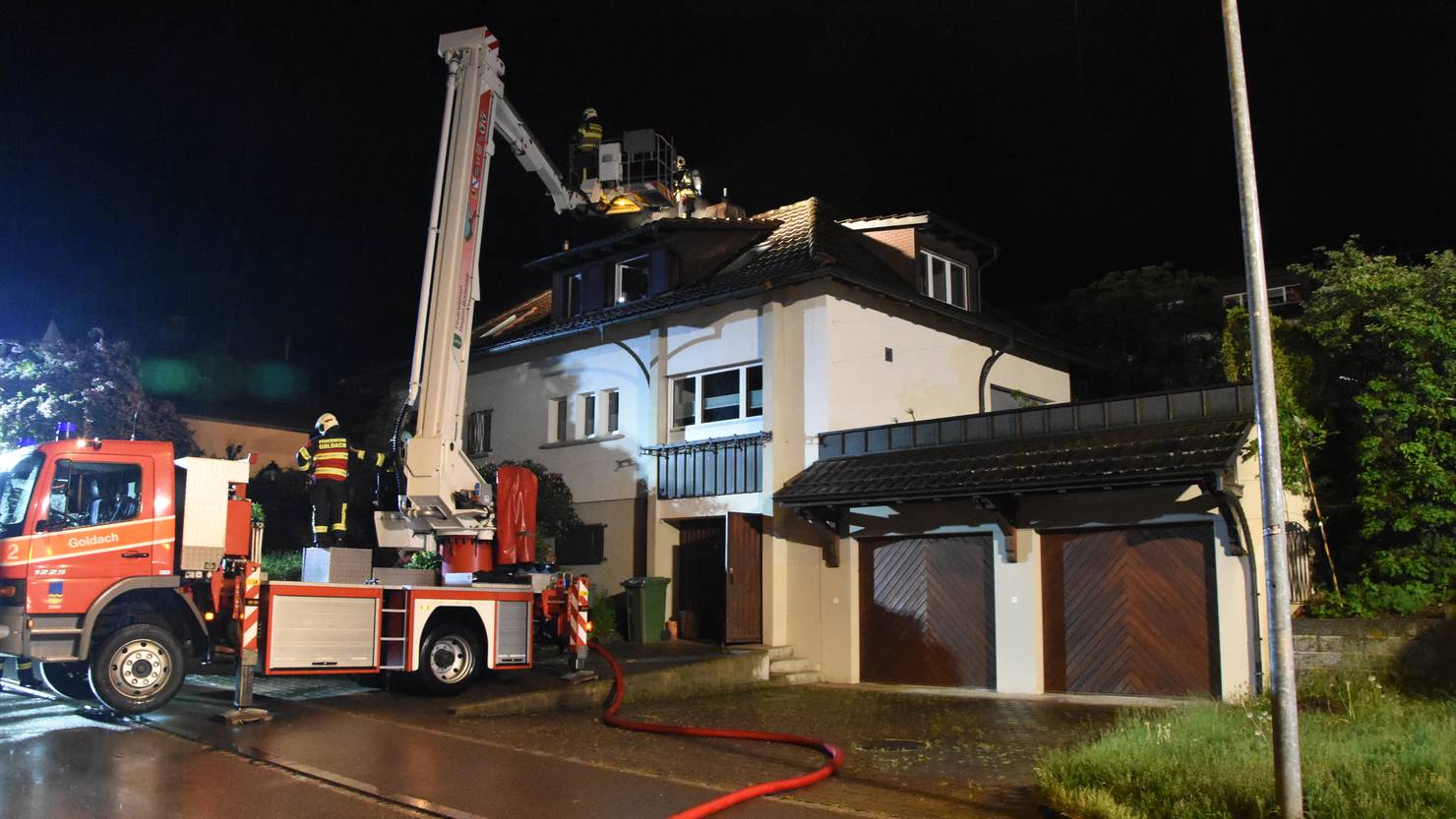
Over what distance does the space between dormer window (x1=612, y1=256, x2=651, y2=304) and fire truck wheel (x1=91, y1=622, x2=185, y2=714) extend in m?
12.5

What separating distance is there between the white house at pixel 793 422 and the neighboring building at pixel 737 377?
0.13 feet

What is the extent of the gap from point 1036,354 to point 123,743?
60.2ft

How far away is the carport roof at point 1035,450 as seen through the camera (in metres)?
13.6

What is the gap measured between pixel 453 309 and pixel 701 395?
21.9ft

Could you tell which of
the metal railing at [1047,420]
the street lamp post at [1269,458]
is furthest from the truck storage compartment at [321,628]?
the street lamp post at [1269,458]

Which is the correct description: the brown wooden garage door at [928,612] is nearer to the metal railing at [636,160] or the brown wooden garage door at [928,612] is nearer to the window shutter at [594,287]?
the window shutter at [594,287]

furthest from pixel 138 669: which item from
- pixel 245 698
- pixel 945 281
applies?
pixel 945 281

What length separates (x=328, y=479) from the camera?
13.3 metres

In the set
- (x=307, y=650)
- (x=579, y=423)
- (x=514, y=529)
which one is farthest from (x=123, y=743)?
(x=579, y=423)

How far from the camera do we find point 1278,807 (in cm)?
664

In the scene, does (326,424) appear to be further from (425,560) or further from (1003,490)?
(1003,490)

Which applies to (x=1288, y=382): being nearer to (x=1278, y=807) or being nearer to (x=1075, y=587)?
(x=1075, y=587)

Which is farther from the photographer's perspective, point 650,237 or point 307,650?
point 650,237

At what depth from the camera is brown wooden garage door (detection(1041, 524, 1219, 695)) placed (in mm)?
14094
